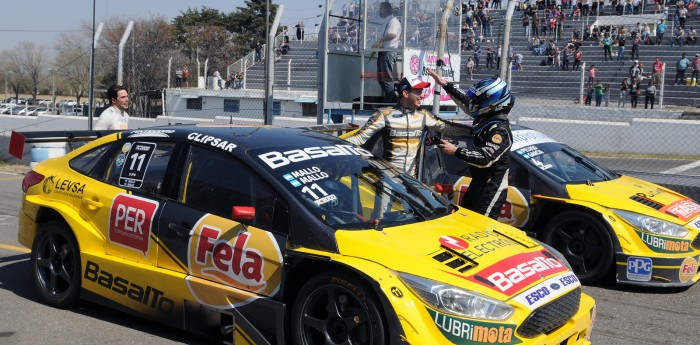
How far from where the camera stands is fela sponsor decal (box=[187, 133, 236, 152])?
4.86 meters

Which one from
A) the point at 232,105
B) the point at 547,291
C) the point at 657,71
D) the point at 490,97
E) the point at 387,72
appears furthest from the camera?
the point at 232,105

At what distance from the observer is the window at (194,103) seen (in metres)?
31.4

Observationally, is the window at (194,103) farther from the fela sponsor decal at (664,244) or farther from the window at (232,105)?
the fela sponsor decal at (664,244)

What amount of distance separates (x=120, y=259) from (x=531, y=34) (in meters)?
29.1

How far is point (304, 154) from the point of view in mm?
4922

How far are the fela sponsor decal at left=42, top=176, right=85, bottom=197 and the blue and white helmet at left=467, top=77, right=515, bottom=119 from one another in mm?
3160

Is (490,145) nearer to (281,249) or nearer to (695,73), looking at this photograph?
(281,249)

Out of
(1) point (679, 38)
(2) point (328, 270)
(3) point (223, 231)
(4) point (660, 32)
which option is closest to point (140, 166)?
(3) point (223, 231)

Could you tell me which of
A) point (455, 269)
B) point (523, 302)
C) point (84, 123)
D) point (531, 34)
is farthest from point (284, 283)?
point (531, 34)

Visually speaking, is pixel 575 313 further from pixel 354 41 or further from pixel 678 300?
pixel 354 41

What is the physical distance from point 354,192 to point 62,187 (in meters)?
2.31

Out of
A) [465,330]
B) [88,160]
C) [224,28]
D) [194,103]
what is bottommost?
[465,330]

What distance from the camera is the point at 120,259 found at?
201 inches

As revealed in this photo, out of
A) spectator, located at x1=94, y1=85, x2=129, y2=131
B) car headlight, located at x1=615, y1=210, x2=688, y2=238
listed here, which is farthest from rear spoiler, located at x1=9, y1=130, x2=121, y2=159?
car headlight, located at x1=615, y1=210, x2=688, y2=238
